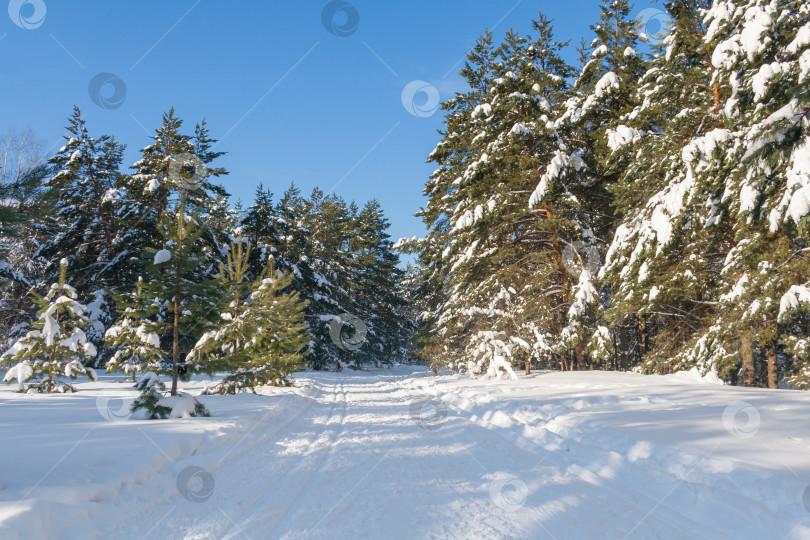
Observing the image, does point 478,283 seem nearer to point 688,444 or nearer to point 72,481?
point 688,444

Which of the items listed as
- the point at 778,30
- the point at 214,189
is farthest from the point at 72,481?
the point at 214,189

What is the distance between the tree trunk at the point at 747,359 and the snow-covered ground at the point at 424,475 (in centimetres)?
398

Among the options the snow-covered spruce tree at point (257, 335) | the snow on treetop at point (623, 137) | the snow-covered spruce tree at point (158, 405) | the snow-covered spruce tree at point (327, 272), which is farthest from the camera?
the snow-covered spruce tree at point (327, 272)

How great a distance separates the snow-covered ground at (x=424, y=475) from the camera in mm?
3654

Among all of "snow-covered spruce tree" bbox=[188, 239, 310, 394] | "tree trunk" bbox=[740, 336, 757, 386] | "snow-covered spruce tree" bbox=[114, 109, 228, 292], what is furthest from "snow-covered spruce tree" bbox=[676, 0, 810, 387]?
"snow-covered spruce tree" bbox=[114, 109, 228, 292]

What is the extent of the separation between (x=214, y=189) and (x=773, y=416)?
29.1 m

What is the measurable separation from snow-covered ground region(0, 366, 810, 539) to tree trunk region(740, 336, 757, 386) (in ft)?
13.1

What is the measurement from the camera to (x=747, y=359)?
1277 cm

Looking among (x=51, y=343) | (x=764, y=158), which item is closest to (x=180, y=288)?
(x=51, y=343)

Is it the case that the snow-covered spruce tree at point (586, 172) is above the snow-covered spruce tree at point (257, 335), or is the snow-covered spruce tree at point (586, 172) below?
above

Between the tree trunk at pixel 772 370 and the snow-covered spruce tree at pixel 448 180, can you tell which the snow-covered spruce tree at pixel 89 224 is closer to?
the snow-covered spruce tree at pixel 448 180

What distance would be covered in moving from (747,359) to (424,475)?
12.5 meters

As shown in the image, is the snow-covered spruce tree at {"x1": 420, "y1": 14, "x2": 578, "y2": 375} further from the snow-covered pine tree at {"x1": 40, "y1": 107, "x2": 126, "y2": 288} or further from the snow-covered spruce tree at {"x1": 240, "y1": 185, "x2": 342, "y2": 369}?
the snow-covered pine tree at {"x1": 40, "y1": 107, "x2": 126, "y2": 288}

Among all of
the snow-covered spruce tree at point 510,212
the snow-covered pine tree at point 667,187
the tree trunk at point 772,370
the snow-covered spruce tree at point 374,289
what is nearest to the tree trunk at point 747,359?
the tree trunk at point 772,370
